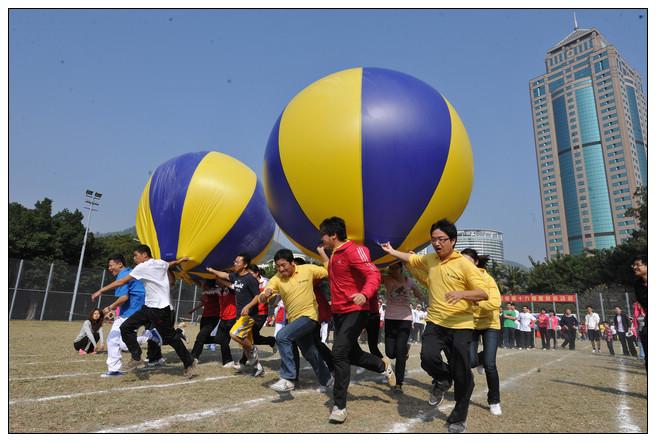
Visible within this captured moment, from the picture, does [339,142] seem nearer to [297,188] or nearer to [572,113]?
[297,188]

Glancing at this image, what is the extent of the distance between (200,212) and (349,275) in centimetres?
345

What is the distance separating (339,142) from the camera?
4.43 metres

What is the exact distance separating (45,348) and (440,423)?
8788 mm

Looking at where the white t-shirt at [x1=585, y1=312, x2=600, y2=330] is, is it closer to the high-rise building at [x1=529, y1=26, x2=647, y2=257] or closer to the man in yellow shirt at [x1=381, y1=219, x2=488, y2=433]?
the man in yellow shirt at [x1=381, y1=219, x2=488, y2=433]

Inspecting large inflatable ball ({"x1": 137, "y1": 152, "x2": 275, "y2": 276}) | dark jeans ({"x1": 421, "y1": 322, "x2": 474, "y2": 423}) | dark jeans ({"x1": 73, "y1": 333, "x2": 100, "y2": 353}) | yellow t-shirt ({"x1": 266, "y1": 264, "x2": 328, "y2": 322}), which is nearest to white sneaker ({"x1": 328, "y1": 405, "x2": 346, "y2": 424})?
dark jeans ({"x1": 421, "y1": 322, "x2": 474, "y2": 423})

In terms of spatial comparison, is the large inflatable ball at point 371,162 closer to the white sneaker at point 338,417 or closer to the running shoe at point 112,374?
the white sneaker at point 338,417

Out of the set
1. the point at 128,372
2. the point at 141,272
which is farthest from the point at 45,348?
the point at 141,272

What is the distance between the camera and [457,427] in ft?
10.6

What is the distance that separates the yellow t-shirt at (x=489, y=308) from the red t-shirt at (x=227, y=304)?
12.6 ft

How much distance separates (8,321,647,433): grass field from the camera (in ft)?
10.7

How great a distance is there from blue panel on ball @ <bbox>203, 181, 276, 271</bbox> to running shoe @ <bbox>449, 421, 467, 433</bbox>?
4541mm

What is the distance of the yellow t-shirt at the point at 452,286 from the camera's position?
358cm

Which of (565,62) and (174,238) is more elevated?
(565,62)

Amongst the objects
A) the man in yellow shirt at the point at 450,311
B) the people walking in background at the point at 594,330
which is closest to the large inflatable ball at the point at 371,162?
the man in yellow shirt at the point at 450,311
